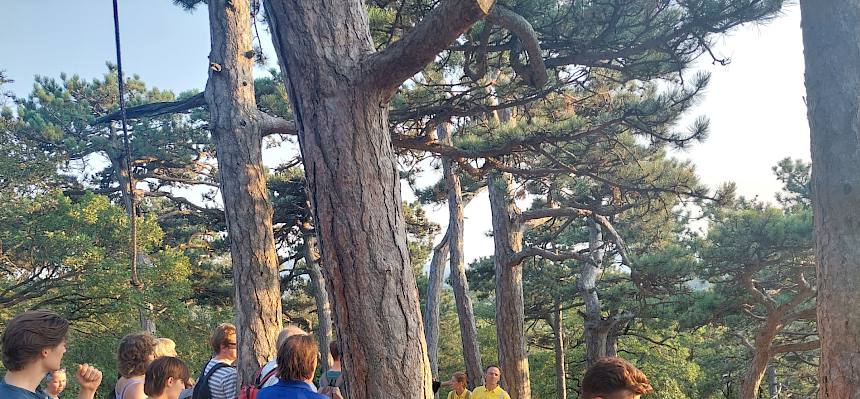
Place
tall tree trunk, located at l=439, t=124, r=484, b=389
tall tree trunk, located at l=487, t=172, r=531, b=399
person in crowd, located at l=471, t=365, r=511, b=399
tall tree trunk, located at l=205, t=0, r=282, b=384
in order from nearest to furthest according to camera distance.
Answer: tall tree trunk, located at l=205, t=0, r=282, b=384
person in crowd, located at l=471, t=365, r=511, b=399
tall tree trunk, located at l=487, t=172, r=531, b=399
tall tree trunk, located at l=439, t=124, r=484, b=389

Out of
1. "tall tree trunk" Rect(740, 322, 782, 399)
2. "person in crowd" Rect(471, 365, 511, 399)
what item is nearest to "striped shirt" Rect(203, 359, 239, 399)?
"person in crowd" Rect(471, 365, 511, 399)

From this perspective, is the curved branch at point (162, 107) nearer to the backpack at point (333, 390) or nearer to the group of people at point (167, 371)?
the group of people at point (167, 371)

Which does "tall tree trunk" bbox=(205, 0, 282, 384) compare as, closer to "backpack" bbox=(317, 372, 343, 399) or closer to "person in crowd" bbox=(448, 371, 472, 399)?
"backpack" bbox=(317, 372, 343, 399)

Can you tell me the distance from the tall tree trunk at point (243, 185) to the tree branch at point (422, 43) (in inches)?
151

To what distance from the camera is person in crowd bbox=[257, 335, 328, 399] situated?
2623 mm

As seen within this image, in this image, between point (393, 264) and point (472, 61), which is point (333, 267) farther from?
point (472, 61)

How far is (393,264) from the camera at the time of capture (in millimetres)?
2355

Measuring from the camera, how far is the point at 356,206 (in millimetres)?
2338

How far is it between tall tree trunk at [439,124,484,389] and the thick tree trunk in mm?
9835

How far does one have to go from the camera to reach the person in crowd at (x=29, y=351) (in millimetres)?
2170

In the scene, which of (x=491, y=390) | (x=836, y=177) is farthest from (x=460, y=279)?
(x=836, y=177)

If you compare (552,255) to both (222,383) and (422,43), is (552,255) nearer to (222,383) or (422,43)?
(222,383)

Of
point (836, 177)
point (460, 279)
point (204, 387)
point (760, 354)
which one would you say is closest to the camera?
point (836, 177)

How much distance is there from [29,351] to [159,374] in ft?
2.14
